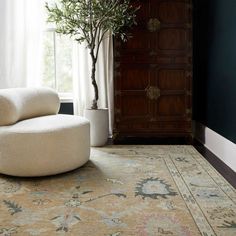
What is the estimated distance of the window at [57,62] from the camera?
15.1ft

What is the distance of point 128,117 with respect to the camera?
4.19m

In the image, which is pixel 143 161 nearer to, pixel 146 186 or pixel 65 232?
pixel 146 186

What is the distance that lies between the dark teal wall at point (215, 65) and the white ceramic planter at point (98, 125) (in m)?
1.20

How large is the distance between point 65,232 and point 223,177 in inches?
58.1

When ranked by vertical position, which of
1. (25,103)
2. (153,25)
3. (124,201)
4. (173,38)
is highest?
(153,25)

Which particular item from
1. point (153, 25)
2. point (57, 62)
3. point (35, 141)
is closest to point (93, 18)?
point (153, 25)

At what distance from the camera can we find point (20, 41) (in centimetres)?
439

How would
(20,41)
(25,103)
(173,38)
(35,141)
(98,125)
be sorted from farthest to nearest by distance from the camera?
(20,41), (173,38), (98,125), (25,103), (35,141)

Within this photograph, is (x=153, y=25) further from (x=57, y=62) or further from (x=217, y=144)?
(x=217, y=144)

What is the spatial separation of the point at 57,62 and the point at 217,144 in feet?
7.64

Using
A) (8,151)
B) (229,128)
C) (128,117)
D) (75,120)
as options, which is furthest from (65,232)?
(128,117)

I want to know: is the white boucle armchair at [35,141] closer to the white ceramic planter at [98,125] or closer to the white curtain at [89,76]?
the white ceramic planter at [98,125]

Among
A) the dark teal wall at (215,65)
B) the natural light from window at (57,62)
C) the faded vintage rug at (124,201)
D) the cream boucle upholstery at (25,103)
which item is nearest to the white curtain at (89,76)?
the natural light from window at (57,62)

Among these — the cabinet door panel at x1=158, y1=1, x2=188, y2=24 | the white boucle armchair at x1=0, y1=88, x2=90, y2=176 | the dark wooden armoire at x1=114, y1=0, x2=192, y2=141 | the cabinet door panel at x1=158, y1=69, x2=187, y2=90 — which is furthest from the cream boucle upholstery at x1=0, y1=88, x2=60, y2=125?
the cabinet door panel at x1=158, y1=1, x2=188, y2=24
